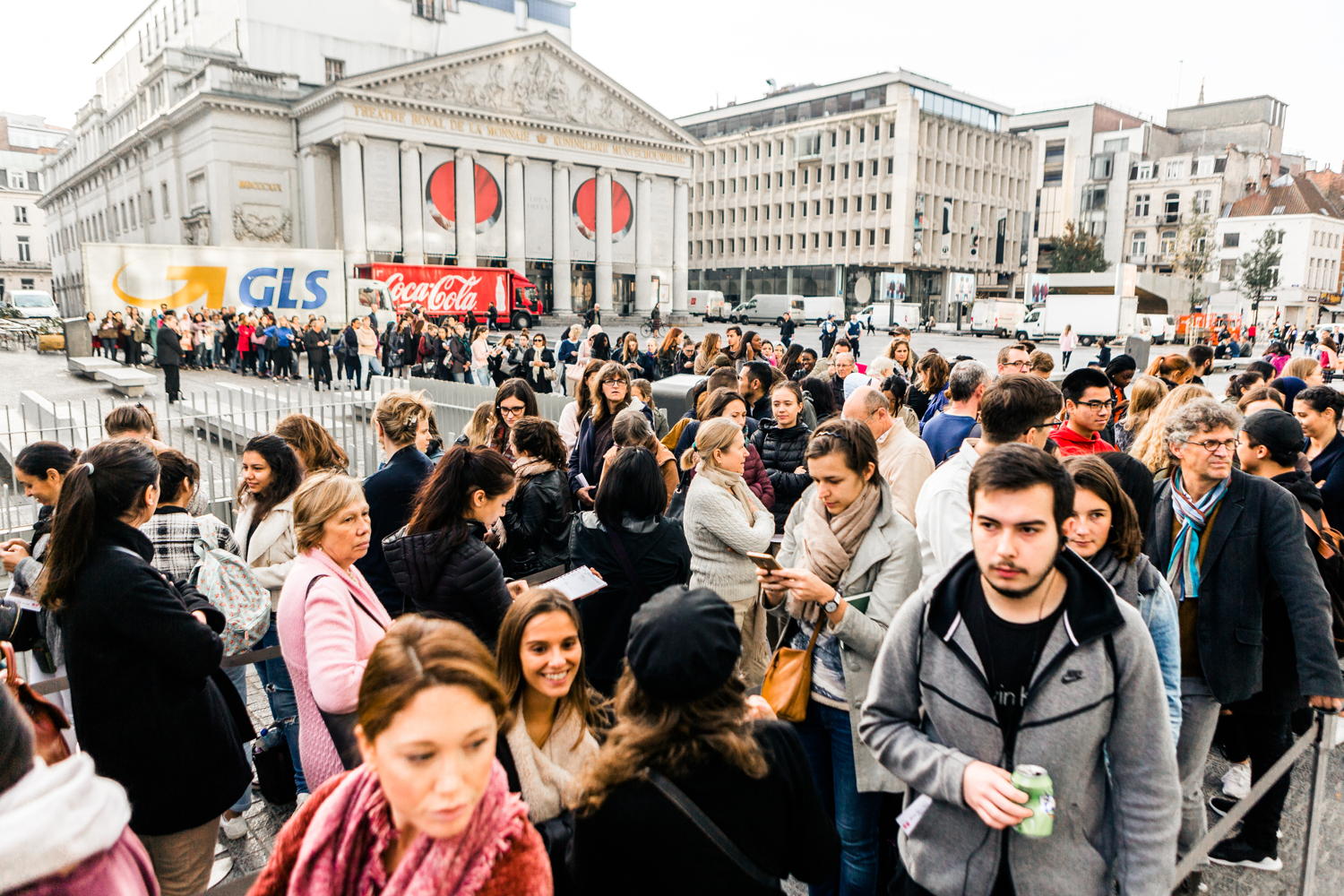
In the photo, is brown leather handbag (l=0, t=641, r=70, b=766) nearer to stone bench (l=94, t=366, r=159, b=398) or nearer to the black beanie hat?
the black beanie hat

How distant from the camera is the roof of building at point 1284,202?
72.4 meters

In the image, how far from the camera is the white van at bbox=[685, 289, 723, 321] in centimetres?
5747

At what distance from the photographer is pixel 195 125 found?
46.1m

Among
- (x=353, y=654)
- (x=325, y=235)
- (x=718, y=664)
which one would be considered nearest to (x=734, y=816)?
(x=718, y=664)

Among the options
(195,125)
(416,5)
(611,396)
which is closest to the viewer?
(611,396)

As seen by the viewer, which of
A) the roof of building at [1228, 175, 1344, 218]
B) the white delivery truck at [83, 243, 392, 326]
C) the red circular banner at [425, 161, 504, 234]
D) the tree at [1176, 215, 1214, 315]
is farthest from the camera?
the roof of building at [1228, 175, 1344, 218]

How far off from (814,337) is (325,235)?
27.4 m

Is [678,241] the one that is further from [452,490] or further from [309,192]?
[452,490]

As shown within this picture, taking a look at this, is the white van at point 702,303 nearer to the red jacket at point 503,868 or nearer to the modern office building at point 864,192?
the modern office building at point 864,192

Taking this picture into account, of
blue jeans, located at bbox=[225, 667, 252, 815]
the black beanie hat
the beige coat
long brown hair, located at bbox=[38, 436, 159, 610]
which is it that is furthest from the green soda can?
blue jeans, located at bbox=[225, 667, 252, 815]

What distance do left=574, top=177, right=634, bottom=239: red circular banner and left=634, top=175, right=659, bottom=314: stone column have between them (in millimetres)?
599

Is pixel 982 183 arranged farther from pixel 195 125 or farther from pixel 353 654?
pixel 353 654

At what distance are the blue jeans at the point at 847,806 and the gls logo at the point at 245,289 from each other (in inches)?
1164

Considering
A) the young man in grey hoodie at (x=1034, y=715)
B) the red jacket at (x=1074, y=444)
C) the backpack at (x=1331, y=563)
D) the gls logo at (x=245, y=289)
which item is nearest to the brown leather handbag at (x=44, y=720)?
the young man in grey hoodie at (x=1034, y=715)
